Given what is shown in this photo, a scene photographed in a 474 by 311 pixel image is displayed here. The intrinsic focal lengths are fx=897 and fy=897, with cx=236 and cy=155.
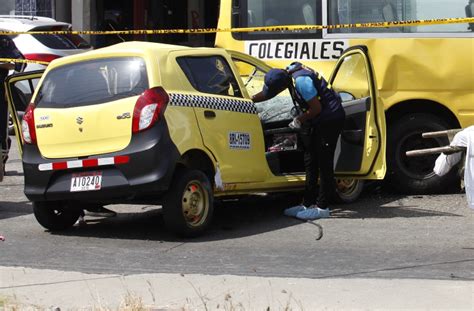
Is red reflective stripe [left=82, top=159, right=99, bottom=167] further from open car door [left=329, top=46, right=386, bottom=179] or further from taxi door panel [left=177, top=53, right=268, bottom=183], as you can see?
open car door [left=329, top=46, right=386, bottom=179]

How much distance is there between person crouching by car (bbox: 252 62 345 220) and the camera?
885cm

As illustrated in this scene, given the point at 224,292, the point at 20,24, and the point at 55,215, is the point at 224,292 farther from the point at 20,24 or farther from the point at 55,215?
the point at 20,24

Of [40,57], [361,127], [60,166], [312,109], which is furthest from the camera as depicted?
[40,57]

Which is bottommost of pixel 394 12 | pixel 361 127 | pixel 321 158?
pixel 321 158

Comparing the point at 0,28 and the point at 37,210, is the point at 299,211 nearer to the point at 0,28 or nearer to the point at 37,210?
the point at 37,210

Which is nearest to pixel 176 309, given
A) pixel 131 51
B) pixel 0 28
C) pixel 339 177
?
pixel 131 51

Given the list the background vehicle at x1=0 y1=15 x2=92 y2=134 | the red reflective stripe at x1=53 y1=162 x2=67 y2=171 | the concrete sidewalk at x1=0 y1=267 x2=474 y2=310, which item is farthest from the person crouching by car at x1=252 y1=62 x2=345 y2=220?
the background vehicle at x1=0 y1=15 x2=92 y2=134

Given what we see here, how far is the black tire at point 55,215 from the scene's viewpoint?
8.60 metres

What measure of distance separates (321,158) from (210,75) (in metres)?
1.40

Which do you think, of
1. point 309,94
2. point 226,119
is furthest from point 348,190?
point 226,119

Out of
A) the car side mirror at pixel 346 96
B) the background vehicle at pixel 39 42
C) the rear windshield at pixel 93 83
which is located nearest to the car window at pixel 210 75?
the rear windshield at pixel 93 83

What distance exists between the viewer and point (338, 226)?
8.83 metres

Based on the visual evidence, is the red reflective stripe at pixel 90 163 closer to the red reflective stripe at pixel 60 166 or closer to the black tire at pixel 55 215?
the red reflective stripe at pixel 60 166

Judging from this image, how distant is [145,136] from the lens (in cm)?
786
